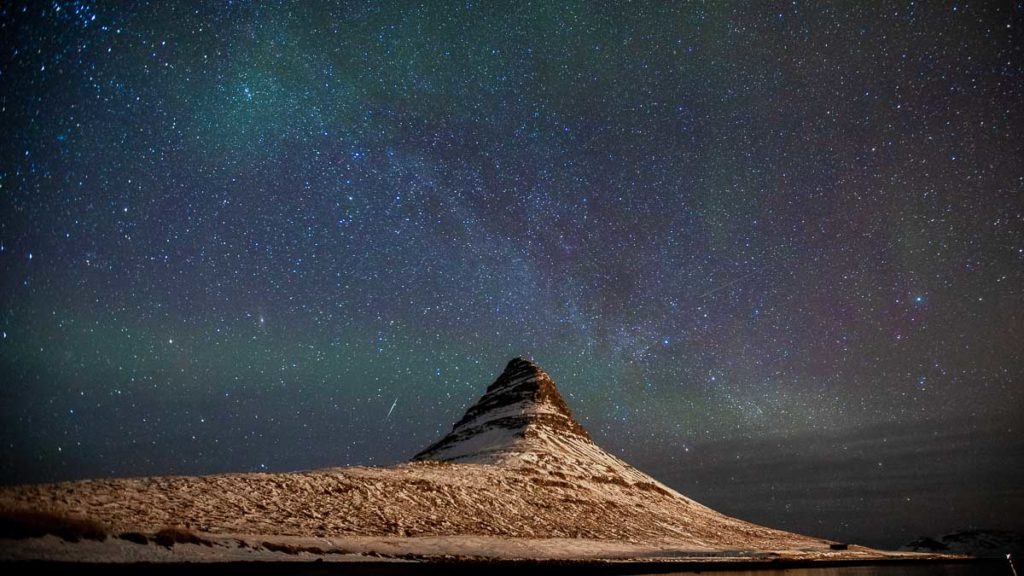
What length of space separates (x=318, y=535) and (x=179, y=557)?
39.5ft

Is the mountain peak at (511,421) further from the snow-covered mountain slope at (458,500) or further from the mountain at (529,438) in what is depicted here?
the snow-covered mountain slope at (458,500)

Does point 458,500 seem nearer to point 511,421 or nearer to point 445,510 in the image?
point 445,510

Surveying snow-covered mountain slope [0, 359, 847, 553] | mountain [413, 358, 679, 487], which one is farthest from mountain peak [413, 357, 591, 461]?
snow-covered mountain slope [0, 359, 847, 553]

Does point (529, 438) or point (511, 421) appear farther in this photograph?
point (511, 421)

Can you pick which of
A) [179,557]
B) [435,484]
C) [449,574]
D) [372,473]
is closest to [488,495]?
[435,484]

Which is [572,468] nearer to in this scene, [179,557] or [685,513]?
[685,513]

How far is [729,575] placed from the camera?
21812mm

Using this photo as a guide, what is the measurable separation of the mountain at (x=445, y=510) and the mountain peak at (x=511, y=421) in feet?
2.55

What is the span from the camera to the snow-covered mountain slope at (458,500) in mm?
23109

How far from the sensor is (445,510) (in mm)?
36531

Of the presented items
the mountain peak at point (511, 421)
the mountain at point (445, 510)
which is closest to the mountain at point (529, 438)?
the mountain peak at point (511, 421)

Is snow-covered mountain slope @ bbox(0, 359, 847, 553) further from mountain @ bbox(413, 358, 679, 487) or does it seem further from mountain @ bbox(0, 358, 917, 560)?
mountain @ bbox(413, 358, 679, 487)

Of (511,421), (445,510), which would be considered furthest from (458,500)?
(511,421)

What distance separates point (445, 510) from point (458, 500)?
297 centimetres
